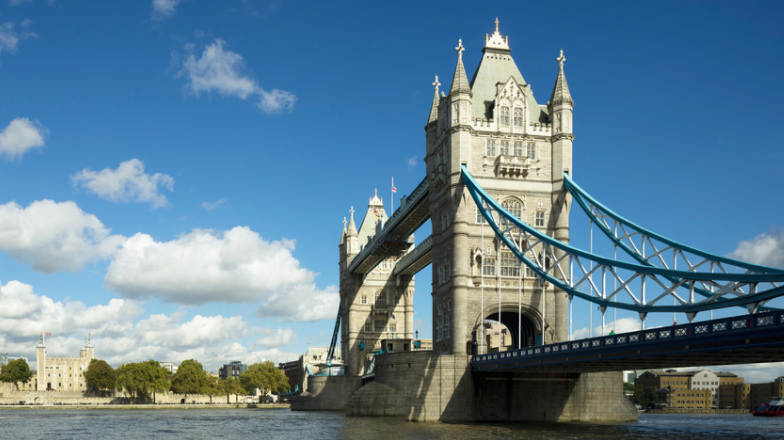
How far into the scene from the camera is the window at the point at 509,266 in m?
56.5

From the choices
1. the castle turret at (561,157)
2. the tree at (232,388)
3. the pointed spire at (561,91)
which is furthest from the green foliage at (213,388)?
the pointed spire at (561,91)

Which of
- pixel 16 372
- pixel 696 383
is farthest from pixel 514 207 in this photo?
pixel 16 372

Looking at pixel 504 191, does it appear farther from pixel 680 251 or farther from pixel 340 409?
pixel 340 409

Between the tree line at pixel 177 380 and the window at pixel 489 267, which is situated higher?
the window at pixel 489 267

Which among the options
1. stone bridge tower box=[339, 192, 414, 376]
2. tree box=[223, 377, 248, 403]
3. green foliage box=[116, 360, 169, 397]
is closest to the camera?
stone bridge tower box=[339, 192, 414, 376]

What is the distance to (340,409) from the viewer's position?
308ft

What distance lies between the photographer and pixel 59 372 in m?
166

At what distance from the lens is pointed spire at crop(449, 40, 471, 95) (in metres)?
57.1

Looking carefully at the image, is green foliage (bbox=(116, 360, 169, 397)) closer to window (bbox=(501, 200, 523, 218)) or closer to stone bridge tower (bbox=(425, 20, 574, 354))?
stone bridge tower (bbox=(425, 20, 574, 354))

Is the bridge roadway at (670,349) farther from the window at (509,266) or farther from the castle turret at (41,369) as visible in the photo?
the castle turret at (41,369)

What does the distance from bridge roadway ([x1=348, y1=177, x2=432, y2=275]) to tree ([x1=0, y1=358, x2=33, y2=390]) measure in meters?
86.9

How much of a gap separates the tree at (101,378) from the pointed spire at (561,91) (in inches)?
4245

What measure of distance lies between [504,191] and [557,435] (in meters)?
21.2

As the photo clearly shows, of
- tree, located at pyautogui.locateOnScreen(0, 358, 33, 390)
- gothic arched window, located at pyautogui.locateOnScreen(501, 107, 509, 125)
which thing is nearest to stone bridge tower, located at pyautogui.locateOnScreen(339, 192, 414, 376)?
gothic arched window, located at pyautogui.locateOnScreen(501, 107, 509, 125)
